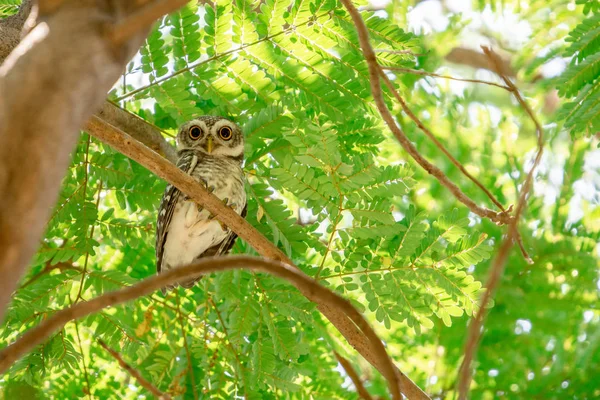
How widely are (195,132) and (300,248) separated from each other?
1088 mm

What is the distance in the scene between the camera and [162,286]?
44.7 inches

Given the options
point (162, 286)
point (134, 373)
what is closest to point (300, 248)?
point (134, 373)

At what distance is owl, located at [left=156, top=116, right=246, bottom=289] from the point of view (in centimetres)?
310

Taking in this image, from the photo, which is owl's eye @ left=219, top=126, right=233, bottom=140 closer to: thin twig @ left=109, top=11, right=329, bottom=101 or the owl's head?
the owl's head

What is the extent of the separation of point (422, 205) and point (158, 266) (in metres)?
1.60

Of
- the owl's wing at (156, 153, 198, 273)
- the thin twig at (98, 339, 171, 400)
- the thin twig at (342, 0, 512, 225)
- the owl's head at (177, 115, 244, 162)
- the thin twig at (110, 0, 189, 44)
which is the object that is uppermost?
the owl's head at (177, 115, 244, 162)

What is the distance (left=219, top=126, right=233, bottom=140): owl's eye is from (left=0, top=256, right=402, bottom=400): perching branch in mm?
2344

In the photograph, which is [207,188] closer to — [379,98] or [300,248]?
[300,248]

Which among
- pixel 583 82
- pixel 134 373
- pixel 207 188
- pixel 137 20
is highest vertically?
pixel 583 82

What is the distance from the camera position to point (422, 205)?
13.3ft

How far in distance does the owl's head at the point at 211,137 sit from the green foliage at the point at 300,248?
10 cm

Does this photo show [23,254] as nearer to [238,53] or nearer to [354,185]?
[354,185]

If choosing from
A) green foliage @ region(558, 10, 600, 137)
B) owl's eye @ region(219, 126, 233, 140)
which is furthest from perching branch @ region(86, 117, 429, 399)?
green foliage @ region(558, 10, 600, 137)

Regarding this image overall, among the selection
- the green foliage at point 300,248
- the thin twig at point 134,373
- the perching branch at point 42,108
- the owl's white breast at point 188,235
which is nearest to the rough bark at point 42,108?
the perching branch at point 42,108
